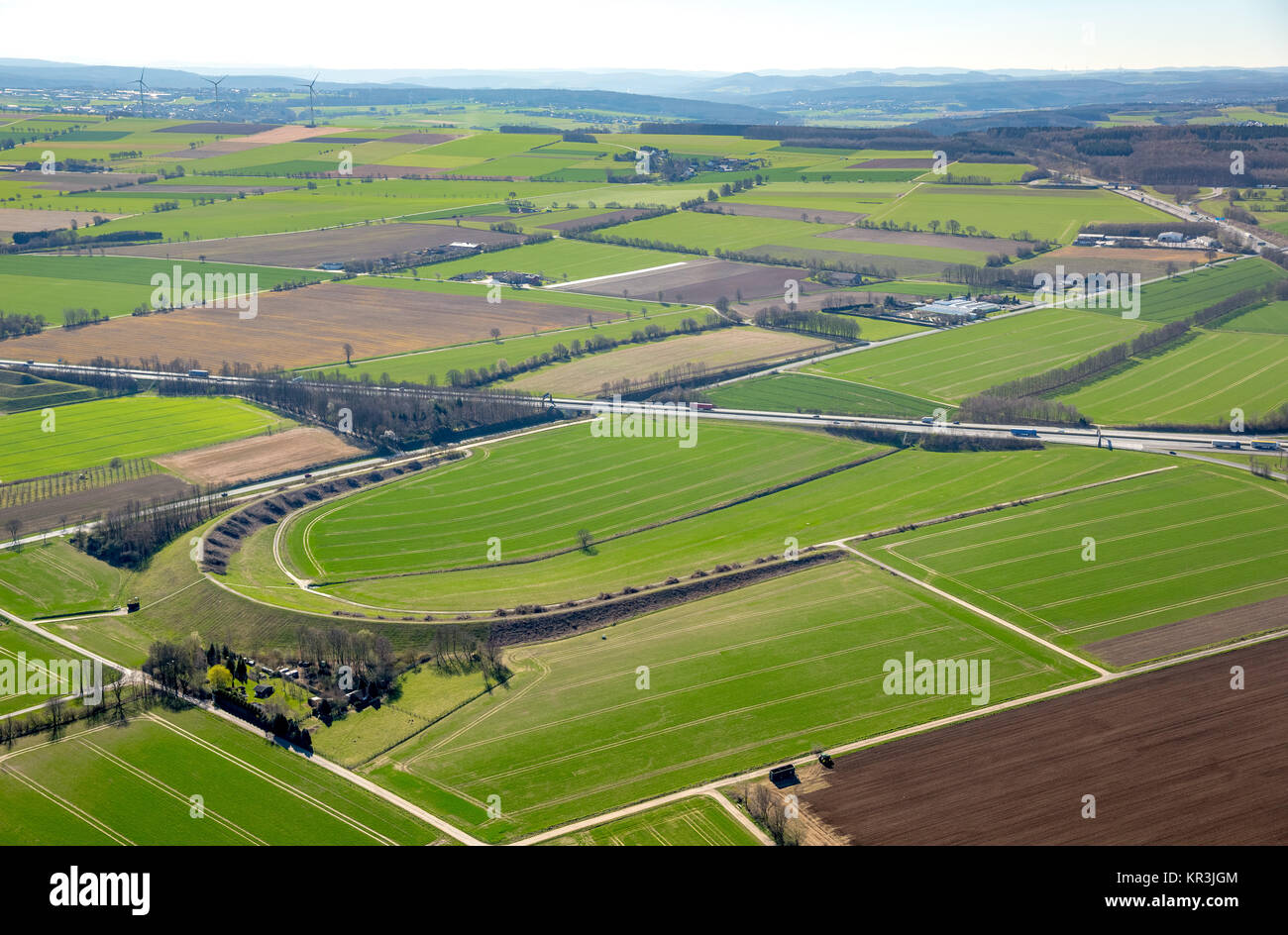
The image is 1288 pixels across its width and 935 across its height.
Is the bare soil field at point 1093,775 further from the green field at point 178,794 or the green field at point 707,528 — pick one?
the green field at point 707,528

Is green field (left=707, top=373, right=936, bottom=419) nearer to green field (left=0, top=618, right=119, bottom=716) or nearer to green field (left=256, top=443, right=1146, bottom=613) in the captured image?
green field (left=256, top=443, right=1146, bottom=613)

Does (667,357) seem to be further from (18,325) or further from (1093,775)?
(1093,775)

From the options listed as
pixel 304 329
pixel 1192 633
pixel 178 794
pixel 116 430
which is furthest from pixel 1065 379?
pixel 178 794

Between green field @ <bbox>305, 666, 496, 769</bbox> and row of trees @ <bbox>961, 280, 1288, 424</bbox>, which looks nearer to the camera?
green field @ <bbox>305, 666, 496, 769</bbox>

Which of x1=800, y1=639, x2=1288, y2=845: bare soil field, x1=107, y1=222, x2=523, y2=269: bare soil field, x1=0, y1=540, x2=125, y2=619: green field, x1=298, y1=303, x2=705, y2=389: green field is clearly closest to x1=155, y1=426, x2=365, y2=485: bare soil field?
x1=0, y1=540, x2=125, y2=619: green field

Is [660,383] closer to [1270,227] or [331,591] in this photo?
[331,591]

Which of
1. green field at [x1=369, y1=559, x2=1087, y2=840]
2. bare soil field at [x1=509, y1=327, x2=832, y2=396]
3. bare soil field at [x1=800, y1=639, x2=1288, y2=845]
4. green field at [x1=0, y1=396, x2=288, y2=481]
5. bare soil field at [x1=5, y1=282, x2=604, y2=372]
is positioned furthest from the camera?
bare soil field at [x1=5, y1=282, x2=604, y2=372]

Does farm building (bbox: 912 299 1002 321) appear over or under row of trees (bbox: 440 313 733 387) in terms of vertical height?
over

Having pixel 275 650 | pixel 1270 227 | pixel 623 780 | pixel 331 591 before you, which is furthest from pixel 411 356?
pixel 1270 227
